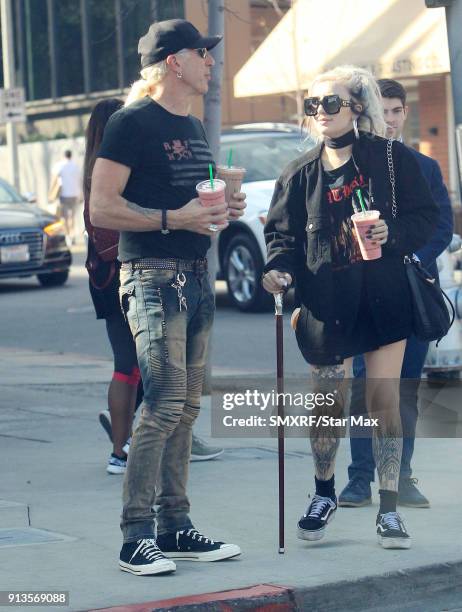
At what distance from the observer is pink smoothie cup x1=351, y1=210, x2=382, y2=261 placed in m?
5.43

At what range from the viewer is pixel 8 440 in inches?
324

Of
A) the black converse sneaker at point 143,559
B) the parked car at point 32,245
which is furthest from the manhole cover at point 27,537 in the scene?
the parked car at point 32,245

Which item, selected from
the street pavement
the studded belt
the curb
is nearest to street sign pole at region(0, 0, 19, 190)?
the street pavement

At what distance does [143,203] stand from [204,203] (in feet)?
0.80

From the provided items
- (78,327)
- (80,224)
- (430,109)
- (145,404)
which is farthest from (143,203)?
(80,224)

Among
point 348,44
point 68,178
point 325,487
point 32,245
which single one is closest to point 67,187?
point 68,178

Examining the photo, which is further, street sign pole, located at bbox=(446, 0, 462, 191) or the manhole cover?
street sign pole, located at bbox=(446, 0, 462, 191)

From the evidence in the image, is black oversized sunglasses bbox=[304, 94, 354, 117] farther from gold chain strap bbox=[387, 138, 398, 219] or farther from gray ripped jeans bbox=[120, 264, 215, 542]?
gray ripped jeans bbox=[120, 264, 215, 542]

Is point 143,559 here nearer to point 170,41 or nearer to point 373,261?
point 373,261

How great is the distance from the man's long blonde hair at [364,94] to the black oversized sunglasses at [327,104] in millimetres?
71

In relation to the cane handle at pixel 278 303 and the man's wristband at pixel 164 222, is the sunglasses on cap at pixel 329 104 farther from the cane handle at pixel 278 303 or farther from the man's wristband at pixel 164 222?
the man's wristband at pixel 164 222

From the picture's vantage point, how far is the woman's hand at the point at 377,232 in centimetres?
546

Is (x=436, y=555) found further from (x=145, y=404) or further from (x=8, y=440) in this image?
(x=8, y=440)

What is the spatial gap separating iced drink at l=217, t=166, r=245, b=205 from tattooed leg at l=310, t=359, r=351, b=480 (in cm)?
85
